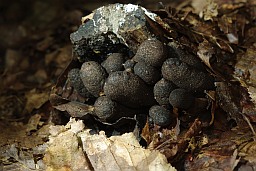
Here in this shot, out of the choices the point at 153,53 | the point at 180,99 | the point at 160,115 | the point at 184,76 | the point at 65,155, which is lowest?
the point at 65,155

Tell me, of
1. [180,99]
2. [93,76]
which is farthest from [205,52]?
[93,76]

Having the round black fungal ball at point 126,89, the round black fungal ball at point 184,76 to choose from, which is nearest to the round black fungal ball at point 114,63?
the round black fungal ball at point 126,89

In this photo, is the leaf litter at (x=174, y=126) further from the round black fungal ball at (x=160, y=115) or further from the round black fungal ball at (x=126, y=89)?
the round black fungal ball at (x=126, y=89)

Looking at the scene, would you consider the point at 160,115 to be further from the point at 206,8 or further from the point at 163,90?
the point at 206,8

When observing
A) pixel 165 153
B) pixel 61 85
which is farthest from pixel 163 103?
pixel 61 85

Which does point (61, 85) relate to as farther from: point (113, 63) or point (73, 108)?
point (113, 63)

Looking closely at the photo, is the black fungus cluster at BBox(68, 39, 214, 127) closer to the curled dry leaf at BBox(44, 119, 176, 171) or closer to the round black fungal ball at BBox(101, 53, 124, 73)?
the round black fungal ball at BBox(101, 53, 124, 73)
